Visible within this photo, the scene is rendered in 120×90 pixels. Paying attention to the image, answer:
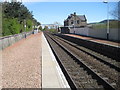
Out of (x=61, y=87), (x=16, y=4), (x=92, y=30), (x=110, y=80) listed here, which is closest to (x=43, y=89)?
(x=61, y=87)

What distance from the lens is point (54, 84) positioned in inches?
349

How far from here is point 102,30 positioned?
47594 mm

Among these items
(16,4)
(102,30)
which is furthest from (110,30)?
(16,4)

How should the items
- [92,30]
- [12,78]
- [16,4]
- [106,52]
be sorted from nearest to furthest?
[12,78] → [106,52] → [92,30] → [16,4]

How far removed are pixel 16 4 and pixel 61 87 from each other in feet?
187

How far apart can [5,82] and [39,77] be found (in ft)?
5.50

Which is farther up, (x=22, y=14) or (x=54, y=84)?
(x=22, y=14)

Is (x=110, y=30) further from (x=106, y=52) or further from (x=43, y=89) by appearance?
(x=43, y=89)

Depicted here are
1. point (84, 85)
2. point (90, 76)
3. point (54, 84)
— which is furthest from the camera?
point (90, 76)

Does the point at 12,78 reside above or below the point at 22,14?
below

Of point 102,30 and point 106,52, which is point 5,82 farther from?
point 102,30

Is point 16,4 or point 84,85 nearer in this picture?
point 84,85

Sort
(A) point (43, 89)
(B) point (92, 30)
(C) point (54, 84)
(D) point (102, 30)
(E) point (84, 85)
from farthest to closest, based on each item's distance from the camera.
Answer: (B) point (92, 30)
(D) point (102, 30)
(E) point (84, 85)
(C) point (54, 84)
(A) point (43, 89)

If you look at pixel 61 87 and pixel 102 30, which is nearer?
pixel 61 87
